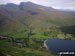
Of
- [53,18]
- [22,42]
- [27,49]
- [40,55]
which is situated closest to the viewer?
[40,55]

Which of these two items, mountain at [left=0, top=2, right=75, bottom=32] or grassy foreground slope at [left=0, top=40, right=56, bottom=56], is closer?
grassy foreground slope at [left=0, top=40, right=56, bottom=56]

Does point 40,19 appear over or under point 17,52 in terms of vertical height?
over

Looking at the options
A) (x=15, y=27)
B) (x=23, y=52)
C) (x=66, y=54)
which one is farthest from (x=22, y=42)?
(x=15, y=27)

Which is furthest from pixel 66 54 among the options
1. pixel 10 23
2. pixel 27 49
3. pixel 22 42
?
pixel 10 23

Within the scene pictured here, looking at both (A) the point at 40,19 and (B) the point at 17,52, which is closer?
(B) the point at 17,52

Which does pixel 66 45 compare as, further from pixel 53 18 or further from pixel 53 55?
pixel 53 18

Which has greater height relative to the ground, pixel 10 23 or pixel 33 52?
pixel 10 23

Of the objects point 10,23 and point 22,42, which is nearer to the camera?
point 22,42

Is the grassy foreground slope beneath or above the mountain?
beneath

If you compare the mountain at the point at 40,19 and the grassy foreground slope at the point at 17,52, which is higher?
the mountain at the point at 40,19

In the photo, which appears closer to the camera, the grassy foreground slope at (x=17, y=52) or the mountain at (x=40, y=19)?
the grassy foreground slope at (x=17, y=52)

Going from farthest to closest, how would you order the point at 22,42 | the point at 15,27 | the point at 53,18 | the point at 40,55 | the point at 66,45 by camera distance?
1. the point at 53,18
2. the point at 15,27
3. the point at 22,42
4. the point at 66,45
5. the point at 40,55
